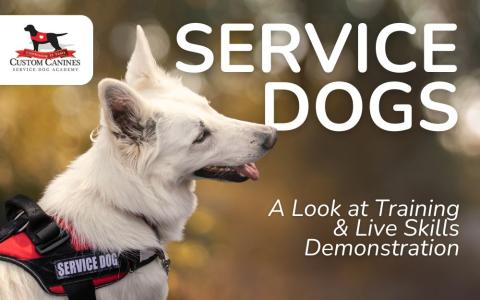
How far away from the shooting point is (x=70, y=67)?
142 inches

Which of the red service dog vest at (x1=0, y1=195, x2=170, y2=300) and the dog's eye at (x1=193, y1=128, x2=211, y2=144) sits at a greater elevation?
the dog's eye at (x1=193, y1=128, x2=211, y2=144)

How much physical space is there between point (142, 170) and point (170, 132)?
196 mm

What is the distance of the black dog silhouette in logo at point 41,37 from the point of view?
3609 mm

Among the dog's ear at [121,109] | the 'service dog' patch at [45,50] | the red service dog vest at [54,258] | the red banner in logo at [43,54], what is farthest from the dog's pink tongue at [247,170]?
the red banner in logo at [43,54]

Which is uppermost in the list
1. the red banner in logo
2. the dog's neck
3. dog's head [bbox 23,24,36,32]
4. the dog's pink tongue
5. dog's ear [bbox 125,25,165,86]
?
dog's head [bbox 23,24,36,32]

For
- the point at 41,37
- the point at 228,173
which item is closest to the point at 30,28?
the point at 41,37

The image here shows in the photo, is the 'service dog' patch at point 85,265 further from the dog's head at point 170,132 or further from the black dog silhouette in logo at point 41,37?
the black dog silhouette in logo at point 41,37

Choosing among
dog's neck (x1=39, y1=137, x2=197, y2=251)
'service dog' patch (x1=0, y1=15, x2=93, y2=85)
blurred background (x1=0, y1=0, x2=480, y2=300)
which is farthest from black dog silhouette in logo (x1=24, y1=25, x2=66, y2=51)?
dog's neck (x1=39, y1=137, x2=197, y2=251)

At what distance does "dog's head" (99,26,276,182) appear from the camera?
2248mm

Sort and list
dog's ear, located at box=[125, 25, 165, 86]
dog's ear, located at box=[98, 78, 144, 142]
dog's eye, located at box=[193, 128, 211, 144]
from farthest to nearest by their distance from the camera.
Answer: dog's ear, located at box=[125, 25, 165, 86]
dog's eye, located at box=[193, 128, 211, 144]
dog's ear, located at box=[98, 78, 144, 142]

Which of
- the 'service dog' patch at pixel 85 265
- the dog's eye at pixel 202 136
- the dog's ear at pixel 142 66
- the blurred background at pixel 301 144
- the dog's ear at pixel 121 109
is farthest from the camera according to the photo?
the blurred background at pixel 301 144

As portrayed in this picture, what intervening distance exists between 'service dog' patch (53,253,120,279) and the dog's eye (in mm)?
583

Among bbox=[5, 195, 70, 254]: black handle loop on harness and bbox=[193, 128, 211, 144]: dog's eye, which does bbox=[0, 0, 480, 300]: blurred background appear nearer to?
bbox=[193, 128, 211, 144]: dog's eye

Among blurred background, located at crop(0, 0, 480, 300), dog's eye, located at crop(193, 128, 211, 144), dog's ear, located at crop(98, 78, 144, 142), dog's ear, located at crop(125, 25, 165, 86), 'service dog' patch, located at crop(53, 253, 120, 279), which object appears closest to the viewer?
dog's ear, located at crop(98, 78, 144, 142)
